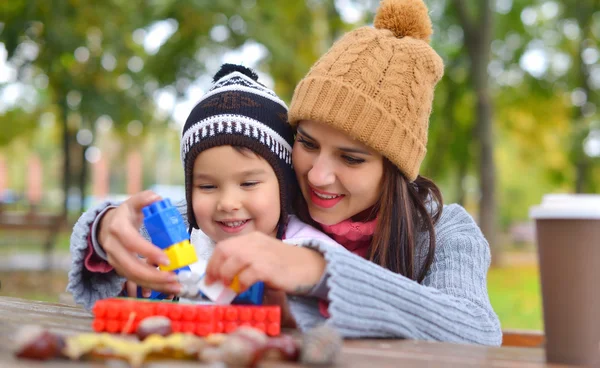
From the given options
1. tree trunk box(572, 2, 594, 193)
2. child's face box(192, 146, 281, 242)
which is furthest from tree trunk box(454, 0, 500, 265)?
child's face box(192, 146, 281, 242)

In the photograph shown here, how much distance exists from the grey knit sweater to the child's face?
32 cm

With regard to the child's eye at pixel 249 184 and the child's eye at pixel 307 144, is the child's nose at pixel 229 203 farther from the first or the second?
the child's eye at pixel 307 144

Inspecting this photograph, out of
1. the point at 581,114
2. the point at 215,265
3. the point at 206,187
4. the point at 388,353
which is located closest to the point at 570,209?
the point at 388,353

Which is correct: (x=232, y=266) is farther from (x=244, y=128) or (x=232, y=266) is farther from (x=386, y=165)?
(x=386, y=165)

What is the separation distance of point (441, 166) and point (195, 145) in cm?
1554

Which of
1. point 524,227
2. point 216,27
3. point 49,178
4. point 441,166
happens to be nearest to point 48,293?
point 216,27

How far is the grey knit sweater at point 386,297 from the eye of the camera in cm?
148

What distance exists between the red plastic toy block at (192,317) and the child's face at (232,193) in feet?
1.97

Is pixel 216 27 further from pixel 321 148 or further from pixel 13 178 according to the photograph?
pixel 13 178

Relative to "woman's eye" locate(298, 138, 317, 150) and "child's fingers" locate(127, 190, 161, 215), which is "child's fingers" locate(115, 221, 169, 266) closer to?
"child's fingers" locate(127, 190, 161, 215)

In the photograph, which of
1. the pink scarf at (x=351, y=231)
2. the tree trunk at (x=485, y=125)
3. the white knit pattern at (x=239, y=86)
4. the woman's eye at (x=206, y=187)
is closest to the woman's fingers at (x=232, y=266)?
the woman's eye at (x=206, y=187)

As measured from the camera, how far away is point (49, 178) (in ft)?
149

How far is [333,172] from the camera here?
205 cm

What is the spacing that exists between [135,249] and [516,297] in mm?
8762
